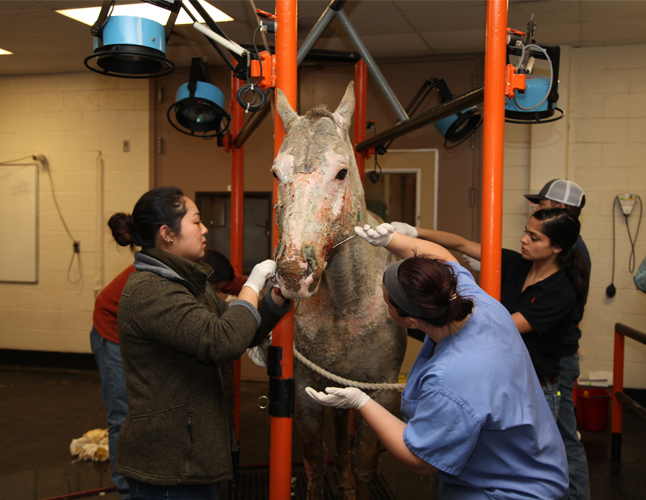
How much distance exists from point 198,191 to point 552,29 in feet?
12.5

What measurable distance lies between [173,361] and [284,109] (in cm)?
92

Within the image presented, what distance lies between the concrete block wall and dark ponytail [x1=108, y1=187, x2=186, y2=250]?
163 inches

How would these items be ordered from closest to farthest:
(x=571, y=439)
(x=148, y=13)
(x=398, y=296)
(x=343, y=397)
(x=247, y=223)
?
(x=398, y=296)
(x=343, y=397)
(x=571, y=439)
(x=148, y=13)
(x=247, y=223)

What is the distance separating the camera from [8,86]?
19.5 ft

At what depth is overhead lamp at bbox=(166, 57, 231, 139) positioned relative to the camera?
296 cm

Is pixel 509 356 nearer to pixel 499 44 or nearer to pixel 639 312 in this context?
pixel 499 44

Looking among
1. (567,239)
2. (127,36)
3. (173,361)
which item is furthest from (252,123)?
(567,239)

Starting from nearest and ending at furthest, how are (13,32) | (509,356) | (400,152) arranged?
1. (509,356)
2. (13,32)
3. (400,152)

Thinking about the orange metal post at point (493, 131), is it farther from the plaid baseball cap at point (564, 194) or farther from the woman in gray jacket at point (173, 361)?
the plaid baseball cap at point (564, 194)

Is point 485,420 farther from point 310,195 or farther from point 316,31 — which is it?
point 316,31

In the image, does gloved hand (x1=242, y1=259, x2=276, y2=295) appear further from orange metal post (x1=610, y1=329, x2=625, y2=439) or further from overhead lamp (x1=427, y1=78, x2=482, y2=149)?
orange metal post (x1=610, y1=329, x2=625, y2=439)

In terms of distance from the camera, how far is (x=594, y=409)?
4141 millimetres

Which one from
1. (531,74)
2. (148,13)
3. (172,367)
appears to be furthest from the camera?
(148,13)

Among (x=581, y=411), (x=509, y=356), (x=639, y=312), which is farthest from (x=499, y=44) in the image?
(x=639, y=312)
